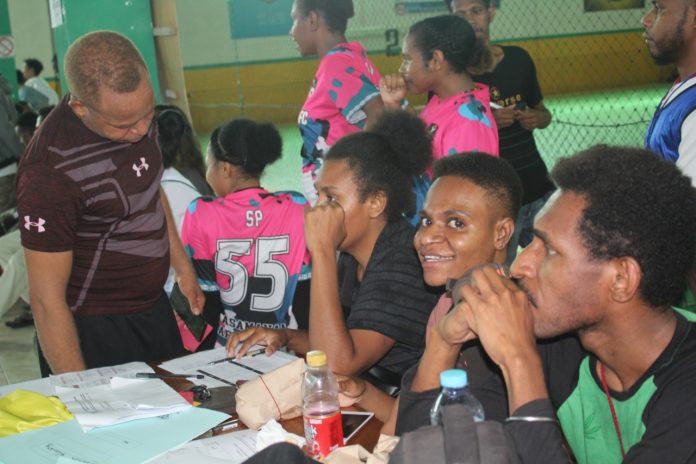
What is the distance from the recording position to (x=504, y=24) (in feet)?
52.1

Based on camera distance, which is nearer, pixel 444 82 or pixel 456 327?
pixel 456 327

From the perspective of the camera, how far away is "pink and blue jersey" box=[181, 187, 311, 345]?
2.96 metres

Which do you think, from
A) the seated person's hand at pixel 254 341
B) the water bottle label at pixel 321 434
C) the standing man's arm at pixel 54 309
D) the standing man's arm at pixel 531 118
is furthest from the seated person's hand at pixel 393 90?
the water bottle label at pixel 321 434

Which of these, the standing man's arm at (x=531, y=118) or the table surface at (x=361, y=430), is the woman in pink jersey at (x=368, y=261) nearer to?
the table surface at (x=361, y=430)

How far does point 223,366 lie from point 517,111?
7.01 ft

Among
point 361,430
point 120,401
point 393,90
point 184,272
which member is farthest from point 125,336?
point 393,90

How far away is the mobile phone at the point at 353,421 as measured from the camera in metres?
1.82

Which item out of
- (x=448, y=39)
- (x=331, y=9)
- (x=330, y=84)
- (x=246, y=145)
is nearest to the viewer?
(x=246, y=145)

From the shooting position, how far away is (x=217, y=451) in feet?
5.67

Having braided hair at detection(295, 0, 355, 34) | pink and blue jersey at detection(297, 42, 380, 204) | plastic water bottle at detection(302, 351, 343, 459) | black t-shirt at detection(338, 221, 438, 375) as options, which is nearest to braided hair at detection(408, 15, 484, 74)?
pink and blue jersey at detection(297, 42, 380, 204)

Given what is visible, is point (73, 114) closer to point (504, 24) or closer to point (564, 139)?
point (564, 139)

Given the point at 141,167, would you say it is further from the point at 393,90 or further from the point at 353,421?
the point at 393,90

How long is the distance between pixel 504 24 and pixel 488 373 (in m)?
15.0

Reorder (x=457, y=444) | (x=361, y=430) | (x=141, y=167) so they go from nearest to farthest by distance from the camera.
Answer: (x=457, y=444) < (x=361, y=430) < (x=141, y=167)
